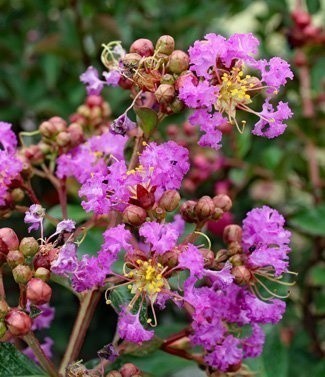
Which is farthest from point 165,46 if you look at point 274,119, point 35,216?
point 35,216

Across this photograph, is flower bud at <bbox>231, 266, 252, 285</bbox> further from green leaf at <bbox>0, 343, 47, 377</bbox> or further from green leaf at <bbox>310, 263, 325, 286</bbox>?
green leaf at <bbox>310, 263, 325, 286</bbox>

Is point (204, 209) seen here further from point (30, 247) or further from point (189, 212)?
point (30, 247)

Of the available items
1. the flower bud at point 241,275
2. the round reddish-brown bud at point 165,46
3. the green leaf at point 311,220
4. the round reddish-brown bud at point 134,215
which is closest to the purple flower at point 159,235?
the round reddish-brown bud at point 134,215

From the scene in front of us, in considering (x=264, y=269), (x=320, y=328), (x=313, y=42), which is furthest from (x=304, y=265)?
(x=264, y=269)

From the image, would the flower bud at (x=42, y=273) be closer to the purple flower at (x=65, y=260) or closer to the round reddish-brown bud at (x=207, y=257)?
the purple flower at (x=65, y=260)

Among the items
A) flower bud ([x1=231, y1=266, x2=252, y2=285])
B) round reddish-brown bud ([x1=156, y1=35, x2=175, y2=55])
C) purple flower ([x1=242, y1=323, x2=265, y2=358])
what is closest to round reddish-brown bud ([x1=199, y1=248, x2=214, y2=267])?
flower bud ([x1=231, y1=266, x2=252, y2=285])

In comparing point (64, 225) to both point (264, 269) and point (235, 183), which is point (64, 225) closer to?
point (264, 269)
